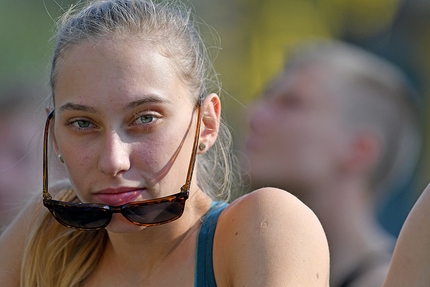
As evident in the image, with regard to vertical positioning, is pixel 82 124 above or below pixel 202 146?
above

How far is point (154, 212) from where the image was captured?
197 cm

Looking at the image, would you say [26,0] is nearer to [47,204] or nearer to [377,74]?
[377,74]

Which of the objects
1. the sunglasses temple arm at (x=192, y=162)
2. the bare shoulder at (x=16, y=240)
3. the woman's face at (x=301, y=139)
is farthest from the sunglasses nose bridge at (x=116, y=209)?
the woman's face at (x=301, y=139)

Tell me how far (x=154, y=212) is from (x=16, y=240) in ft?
2.59

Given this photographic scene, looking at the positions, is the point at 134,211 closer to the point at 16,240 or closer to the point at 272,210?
the point at 272,210

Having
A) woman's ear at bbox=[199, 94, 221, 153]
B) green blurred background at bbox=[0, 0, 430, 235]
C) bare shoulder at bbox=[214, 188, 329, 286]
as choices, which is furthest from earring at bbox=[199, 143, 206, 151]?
green blurred background at bbox=[0, 0, 430, 235]

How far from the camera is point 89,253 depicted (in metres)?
2.38

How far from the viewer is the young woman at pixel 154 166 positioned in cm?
193

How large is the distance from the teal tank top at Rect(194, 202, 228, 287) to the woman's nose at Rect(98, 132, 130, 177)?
14.3 inches

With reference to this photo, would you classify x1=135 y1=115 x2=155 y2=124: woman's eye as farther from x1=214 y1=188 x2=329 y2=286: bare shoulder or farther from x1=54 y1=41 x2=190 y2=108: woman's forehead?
x1=214 y1=188 x2=329 y2=286: bare shoulder

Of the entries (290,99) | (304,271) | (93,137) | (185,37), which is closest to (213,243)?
(304,271)

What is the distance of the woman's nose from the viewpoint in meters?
1.90

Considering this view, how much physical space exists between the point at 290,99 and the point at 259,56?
1.88m

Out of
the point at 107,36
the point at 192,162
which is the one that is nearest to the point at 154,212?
the point at 192,162
